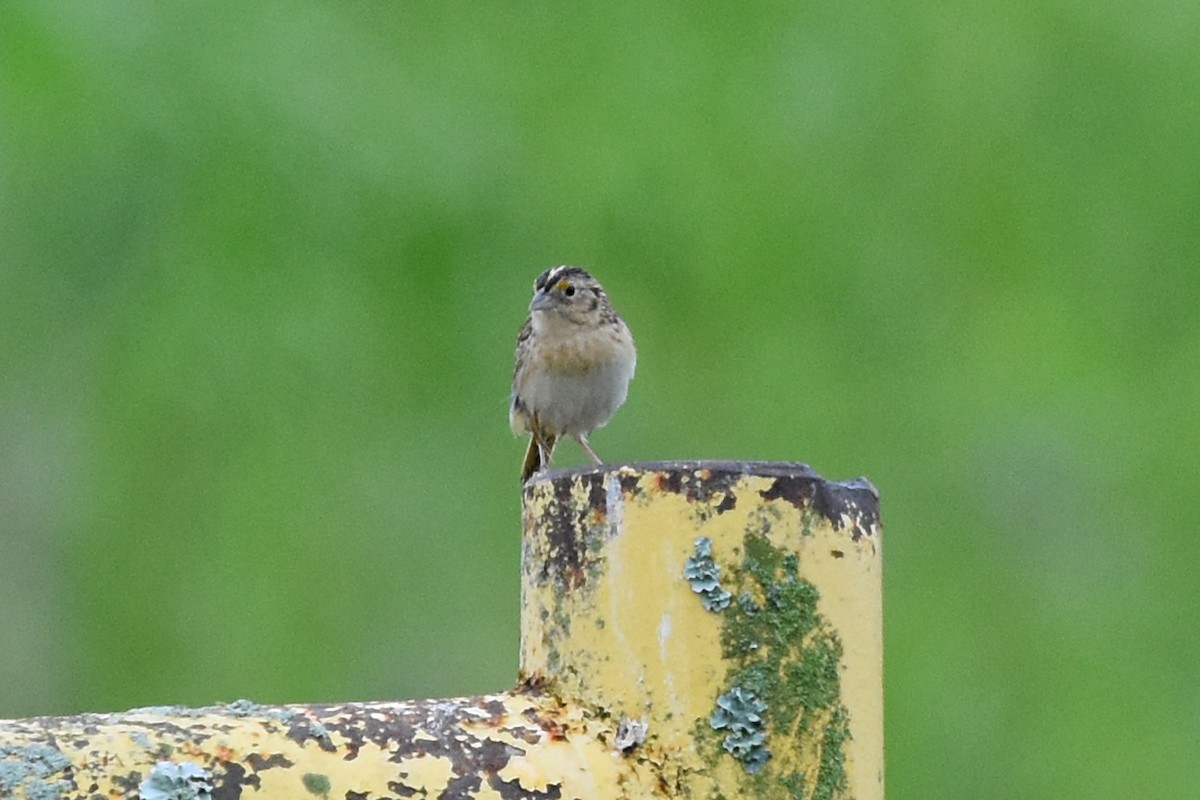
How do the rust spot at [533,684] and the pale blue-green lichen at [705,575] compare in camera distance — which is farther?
the rust spot at [533,684]

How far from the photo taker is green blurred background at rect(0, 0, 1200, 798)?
9055 millimetres

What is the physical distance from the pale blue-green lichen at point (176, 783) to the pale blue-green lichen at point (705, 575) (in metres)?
0.68

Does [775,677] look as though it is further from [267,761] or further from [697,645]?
[267,761]

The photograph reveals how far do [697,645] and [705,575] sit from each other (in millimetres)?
91

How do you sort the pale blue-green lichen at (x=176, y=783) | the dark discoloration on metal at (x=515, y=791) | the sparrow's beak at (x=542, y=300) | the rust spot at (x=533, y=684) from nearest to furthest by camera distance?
the pale blue-green lichen at (x=176, y=783), the dark discoloration on metal at (x=515, y=791), the rust spot at (x=533, y=684), the sparrow's beak at (x=542, y=300)

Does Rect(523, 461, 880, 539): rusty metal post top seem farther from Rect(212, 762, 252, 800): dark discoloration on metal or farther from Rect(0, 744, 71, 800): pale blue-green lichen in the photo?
Rect(0, 744, 71, 800): pale blue-green lichen

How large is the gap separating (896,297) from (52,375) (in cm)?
409

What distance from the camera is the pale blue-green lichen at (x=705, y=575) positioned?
8.16 feet

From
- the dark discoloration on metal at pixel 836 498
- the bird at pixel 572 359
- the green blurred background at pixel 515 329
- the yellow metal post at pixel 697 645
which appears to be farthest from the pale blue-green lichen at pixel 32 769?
the green blurred background at pixel 515 329

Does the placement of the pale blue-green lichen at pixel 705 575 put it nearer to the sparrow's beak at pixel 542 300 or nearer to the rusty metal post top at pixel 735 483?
the rusty metal post top at pixel 735 483

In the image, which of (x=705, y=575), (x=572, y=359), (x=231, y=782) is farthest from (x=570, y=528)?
(x=572, y=359)

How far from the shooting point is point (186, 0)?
9.62 m

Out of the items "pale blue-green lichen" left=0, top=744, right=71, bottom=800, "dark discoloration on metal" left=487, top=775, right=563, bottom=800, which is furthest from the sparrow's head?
"pale blue-green lichen" left=0, top=744, right=71, bottom=800

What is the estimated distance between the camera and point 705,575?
2.48 m
